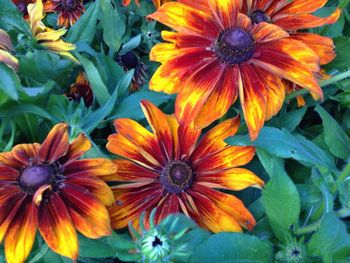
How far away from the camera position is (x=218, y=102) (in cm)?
75

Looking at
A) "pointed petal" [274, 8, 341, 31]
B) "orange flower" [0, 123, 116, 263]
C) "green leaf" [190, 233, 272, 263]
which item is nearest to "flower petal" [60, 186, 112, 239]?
"orange flower" [0, 123, 116, 263]

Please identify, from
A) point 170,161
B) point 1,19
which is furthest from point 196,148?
point 1,19

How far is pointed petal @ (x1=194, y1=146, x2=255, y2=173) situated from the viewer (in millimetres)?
793

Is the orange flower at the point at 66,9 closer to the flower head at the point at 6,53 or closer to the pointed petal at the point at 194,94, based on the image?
the flower head at the point at 6,53

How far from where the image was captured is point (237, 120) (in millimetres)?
816

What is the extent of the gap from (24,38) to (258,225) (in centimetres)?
52

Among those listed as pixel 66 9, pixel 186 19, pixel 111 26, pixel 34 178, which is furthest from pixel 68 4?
pixel 34 178

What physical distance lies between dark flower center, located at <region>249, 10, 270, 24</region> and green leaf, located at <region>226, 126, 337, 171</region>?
18cm

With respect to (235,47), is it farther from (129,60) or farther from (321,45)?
(129,60)

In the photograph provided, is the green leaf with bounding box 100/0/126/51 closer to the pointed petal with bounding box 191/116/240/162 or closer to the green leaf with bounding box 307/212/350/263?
the pointed petal with bounding box 191/116/240/162

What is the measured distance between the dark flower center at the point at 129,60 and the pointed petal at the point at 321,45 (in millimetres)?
365

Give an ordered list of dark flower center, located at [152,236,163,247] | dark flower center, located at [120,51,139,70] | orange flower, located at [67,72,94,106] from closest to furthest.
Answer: dark flower center, located at [152,236,163,247] → orange flower, located at [67,72,94,106] → dark flower center, located at [120,51,139,70]

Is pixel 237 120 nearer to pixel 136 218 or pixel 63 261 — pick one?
pixel 136 218

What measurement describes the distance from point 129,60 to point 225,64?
1.10ft
